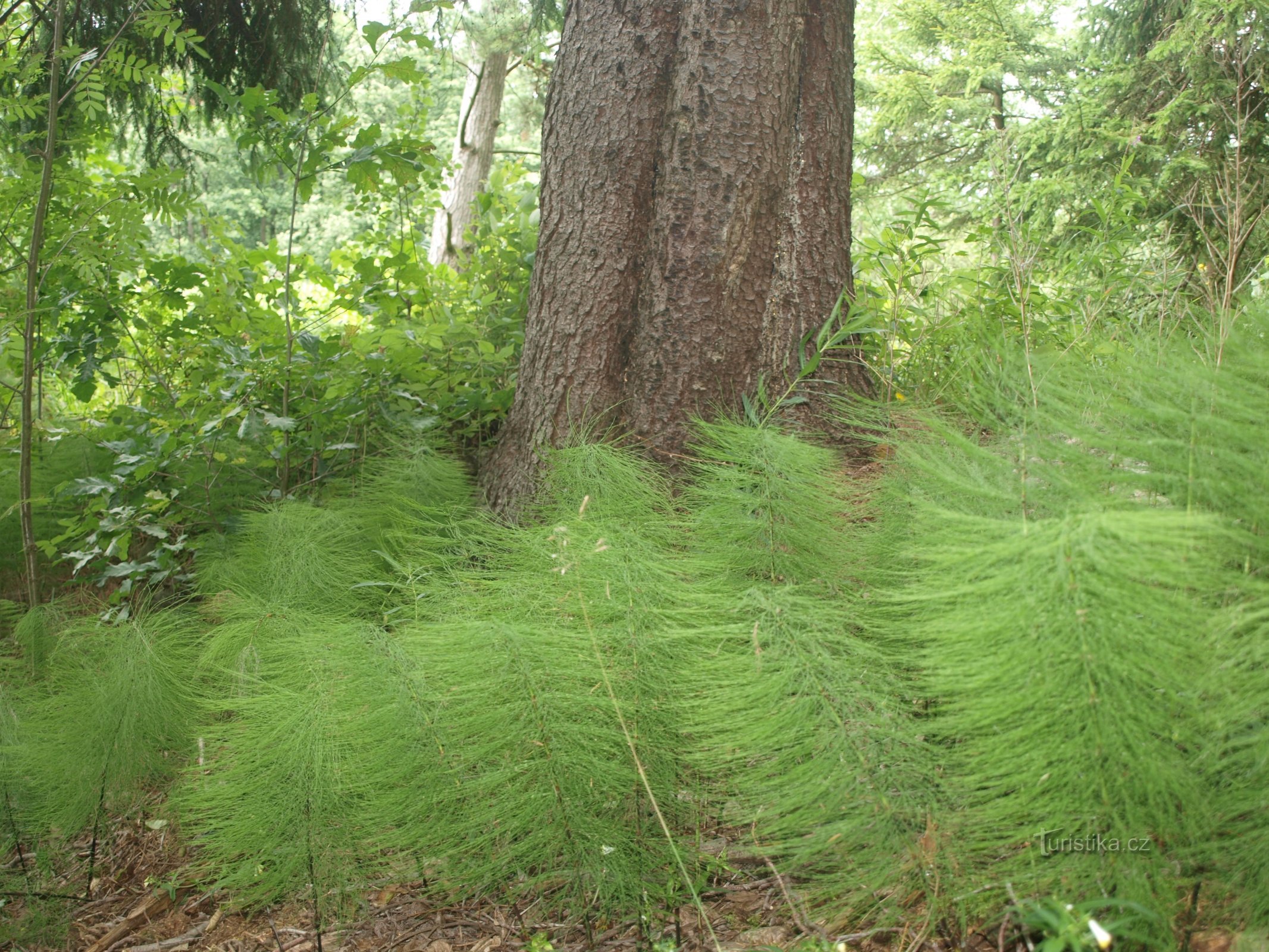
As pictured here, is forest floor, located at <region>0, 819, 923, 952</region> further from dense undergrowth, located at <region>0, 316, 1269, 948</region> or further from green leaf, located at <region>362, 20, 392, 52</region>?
green leaf, located at <region>362, 20, 392, 52</region>

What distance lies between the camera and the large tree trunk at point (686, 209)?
2.32 metres

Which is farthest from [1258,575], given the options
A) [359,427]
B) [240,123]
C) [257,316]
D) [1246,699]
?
[240,123]

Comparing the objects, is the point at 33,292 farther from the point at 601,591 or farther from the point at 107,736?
the point at 601,591

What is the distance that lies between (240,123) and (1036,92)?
884 cm

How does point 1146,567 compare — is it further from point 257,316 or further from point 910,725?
point 257,316

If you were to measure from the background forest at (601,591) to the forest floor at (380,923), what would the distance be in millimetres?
18

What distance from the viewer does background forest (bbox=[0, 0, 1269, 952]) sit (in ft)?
3.46

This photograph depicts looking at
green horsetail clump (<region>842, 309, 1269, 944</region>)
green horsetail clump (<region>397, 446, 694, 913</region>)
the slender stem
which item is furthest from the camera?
the slender stem

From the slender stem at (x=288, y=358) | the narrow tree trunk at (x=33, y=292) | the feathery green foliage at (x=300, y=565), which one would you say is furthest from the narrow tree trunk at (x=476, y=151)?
the feathery green foliage at (x=300, y=565)

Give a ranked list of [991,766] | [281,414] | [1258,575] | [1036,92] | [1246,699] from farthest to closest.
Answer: [1036,92] → [281,414] → [1258,575] → [991,766] → [1246,699]

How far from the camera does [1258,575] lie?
47.7 inches
